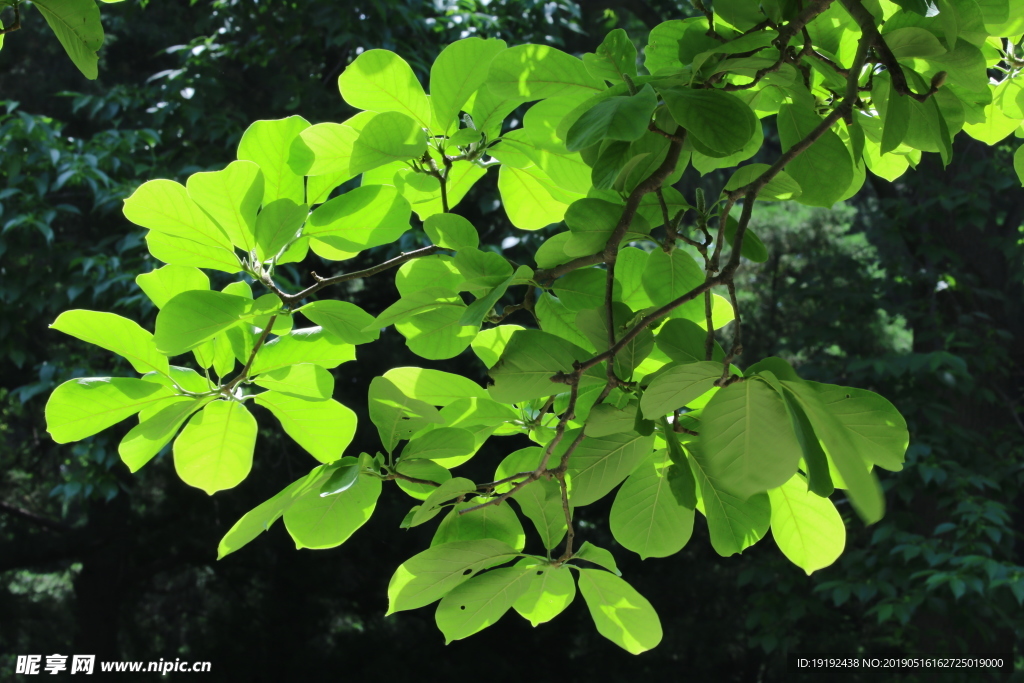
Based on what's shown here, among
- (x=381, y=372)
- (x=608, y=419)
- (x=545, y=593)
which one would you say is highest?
(x=608, y=419)

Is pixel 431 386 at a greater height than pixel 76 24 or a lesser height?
lesser

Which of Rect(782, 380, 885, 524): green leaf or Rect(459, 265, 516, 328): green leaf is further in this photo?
Rect(459, 265, 516, 328): green leaf

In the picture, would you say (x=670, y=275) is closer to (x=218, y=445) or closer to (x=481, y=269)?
(x=481, y=269)

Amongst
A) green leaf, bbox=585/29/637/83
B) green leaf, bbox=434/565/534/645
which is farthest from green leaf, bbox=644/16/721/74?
green leaf, bbox=434/565/534/645

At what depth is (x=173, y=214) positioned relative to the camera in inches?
14.3

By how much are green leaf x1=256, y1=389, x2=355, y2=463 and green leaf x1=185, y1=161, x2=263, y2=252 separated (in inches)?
3.2

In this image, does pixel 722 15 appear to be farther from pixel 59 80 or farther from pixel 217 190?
pixel 59 80

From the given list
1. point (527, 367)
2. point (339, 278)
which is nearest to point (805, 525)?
point (527, 367)

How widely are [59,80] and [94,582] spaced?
2.02m

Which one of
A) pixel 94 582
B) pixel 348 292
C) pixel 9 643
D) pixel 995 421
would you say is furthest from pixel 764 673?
pixel 9 643

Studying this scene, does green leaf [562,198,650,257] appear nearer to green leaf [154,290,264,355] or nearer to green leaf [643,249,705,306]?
green leaf [643,249,705,306]

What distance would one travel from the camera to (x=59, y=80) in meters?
3.05

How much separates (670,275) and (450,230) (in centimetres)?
10

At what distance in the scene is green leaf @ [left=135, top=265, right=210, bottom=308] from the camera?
37 cm
